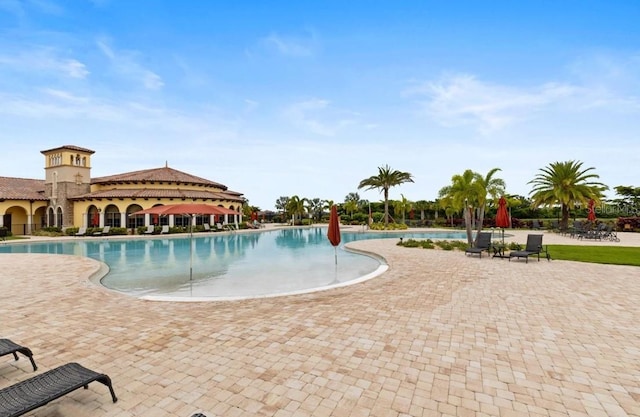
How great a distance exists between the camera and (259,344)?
15.7 ft

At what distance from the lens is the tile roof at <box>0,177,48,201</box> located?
34656 mm

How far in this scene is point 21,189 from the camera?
124 feet

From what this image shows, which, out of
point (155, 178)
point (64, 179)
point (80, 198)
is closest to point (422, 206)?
point (155, 178)

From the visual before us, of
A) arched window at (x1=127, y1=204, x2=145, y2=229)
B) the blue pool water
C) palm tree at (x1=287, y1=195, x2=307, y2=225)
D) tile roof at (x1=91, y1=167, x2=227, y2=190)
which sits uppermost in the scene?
tile roof at (x1=91, y1=167, x2=227, y2=190)

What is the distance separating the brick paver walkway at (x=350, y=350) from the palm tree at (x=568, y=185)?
2921 cm

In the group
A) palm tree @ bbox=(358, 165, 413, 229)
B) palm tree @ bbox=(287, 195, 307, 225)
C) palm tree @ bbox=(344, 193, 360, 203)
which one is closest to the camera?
palm tree @ bbox=(358, 165, 413, 229)

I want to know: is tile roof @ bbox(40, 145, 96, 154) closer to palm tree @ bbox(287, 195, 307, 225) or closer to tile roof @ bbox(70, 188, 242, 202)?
tile roof @ bbox(70, 188, 242, 202)

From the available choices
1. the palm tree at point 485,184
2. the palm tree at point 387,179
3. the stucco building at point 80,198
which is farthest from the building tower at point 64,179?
the palm tree at point 485,184

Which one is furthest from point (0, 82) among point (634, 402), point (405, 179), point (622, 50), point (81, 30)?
point (405, 179)

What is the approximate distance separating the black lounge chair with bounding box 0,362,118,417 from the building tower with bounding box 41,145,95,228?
4143cm

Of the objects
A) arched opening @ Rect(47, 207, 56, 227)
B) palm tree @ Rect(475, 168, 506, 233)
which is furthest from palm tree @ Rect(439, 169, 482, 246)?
arched opening @ Rect(47, 207, 56, 227)

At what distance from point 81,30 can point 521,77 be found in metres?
22.0

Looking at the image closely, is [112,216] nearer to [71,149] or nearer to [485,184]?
[71,149]

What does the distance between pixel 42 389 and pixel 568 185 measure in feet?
133
